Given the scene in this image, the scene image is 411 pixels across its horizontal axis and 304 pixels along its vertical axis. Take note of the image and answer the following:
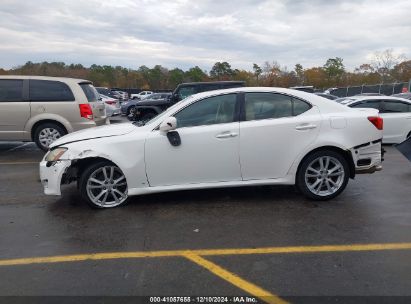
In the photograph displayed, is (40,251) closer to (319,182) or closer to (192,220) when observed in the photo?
(192,220)

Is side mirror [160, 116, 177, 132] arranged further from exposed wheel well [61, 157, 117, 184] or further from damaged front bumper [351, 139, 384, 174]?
damaged front bumper [351, 139, 384, 174]

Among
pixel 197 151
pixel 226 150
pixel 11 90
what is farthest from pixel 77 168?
pixel 11 90

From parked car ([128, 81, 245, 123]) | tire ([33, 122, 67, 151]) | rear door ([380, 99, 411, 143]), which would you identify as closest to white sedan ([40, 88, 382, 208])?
tire ([33, 122, 67, 151])

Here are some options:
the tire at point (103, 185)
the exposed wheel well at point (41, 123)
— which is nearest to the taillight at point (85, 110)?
the exposed wheel well at point (41, 123)

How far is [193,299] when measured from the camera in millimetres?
3211

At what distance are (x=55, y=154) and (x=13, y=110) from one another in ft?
16.9

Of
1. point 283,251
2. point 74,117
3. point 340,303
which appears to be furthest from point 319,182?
point 74,117

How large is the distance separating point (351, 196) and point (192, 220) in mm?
2430

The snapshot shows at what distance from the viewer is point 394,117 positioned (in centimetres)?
1059

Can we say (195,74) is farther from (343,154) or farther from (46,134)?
(343,154)

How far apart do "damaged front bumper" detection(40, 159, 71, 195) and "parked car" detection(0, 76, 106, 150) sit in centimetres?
457

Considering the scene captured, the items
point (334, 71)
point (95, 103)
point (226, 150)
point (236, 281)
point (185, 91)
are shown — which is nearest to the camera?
point (236, 281)

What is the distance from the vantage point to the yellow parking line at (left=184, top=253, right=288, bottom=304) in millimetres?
3228

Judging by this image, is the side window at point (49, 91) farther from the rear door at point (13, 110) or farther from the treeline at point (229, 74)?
the treeline at point (229, 74)
